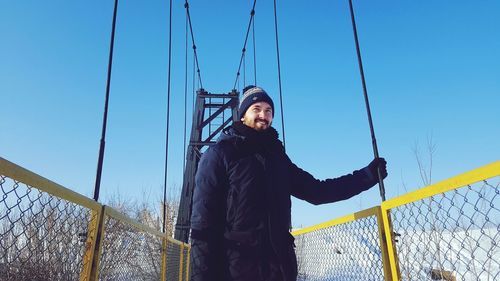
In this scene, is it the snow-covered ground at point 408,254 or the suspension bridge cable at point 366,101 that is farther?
the suspension bridge cable at point 366,101

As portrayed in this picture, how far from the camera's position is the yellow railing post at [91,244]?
1.20 meters

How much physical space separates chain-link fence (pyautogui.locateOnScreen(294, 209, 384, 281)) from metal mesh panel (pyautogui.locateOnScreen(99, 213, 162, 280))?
104 cm

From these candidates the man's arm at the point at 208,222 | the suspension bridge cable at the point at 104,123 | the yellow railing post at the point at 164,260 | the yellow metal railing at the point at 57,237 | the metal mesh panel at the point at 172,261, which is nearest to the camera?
the yellow metal railing at the point at 57,237

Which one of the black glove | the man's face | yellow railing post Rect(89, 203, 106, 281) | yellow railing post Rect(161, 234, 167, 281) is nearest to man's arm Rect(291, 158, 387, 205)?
the black glove

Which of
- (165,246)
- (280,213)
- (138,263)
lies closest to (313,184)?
(280,213)

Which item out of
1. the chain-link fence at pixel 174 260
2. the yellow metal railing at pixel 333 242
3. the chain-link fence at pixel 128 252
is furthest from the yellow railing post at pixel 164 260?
the yellow metal railing at pixel 333 242

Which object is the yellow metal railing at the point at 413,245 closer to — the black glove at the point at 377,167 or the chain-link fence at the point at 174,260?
the black glove at the point at 377,167

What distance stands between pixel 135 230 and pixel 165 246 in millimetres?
956

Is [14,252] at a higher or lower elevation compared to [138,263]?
lower

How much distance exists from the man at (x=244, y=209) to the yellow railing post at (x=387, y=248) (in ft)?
1.15

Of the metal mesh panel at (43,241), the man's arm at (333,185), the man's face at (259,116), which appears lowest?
the metal mesh panel at (43,241)

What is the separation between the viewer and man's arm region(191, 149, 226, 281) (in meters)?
1.18

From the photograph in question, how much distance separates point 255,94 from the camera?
1535mm

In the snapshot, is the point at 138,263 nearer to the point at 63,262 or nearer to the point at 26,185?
the point at 63,262
